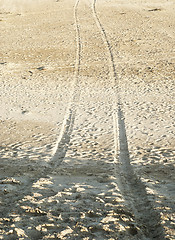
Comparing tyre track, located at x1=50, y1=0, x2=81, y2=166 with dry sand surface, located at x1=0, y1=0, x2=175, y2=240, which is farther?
tyre track, located at x1=50, y1=0, x2=81, y2=166

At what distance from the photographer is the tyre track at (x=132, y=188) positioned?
13.2 ft

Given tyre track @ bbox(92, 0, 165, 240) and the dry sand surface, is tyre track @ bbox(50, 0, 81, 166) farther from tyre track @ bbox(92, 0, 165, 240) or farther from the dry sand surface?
tyre track @ bbox(92, 0, 165, 240)

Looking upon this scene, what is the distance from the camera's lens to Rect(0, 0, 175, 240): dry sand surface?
13.5 feet

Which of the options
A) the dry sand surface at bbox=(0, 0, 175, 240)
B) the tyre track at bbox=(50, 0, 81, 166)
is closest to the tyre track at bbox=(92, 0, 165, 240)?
the dry sand surface at bbox=(0, 0, 175, 240)

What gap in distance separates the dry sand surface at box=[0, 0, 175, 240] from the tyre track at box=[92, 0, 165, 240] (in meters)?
0.02

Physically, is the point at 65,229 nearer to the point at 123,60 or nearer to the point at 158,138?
the point at 158,138

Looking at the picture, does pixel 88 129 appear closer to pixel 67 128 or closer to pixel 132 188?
pixel 67 128

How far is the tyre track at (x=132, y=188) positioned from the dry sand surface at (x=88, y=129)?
16 millimetres

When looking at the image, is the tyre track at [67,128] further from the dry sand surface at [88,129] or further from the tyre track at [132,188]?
the tyre track at [132,188]

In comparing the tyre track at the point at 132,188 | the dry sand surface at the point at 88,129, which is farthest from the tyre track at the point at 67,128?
the tyre track at the point at 132,188

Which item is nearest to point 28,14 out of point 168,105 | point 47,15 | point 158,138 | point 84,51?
point 47,15

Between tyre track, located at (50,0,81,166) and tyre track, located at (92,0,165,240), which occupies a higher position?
tyre track, located at (92,0,165,240)

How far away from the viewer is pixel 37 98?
33.1 feet

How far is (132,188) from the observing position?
5.22 m
